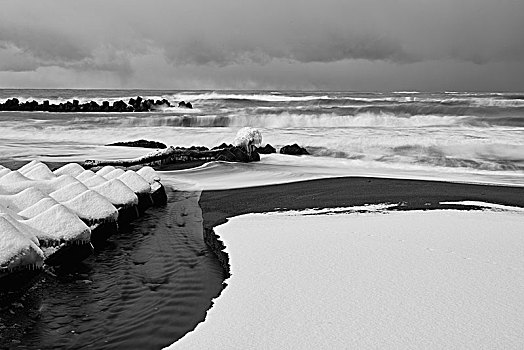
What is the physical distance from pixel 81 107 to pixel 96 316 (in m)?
30.0

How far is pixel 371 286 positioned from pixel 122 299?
1540 mm

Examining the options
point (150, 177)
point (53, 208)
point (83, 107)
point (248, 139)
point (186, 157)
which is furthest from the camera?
point (83, 107)

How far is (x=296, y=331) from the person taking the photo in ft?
8.39

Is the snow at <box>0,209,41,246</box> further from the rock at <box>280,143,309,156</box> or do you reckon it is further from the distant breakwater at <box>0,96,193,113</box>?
the distant breakwater at <box>0,96,193,113</box>

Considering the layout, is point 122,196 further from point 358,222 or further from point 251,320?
point 251,320

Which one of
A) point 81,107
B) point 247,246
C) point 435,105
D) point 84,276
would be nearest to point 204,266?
point 247,246

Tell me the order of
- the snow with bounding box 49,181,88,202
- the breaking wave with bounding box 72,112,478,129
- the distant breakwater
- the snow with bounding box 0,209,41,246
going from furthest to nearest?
1. the distant breakwater
2. the breaking wave with bounding box 72,112,478,129
3. the snow with bounding box 49,181,88,202
4. the snow with bounding box 0,209,41,246

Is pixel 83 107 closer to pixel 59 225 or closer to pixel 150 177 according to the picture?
pixel 150 177

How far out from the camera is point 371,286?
3.12 metres

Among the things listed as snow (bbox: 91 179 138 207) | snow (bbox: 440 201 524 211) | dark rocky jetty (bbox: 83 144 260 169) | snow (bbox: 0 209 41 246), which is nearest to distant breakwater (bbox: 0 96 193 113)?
dark rocky jetty (bbox: 83 144 260 169)

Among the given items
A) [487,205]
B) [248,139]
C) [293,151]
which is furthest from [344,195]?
[293,151]

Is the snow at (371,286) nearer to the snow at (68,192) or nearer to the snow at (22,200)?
the snow at (68,192)

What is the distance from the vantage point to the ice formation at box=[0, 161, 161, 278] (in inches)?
124

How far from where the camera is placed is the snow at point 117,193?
16.1ft
